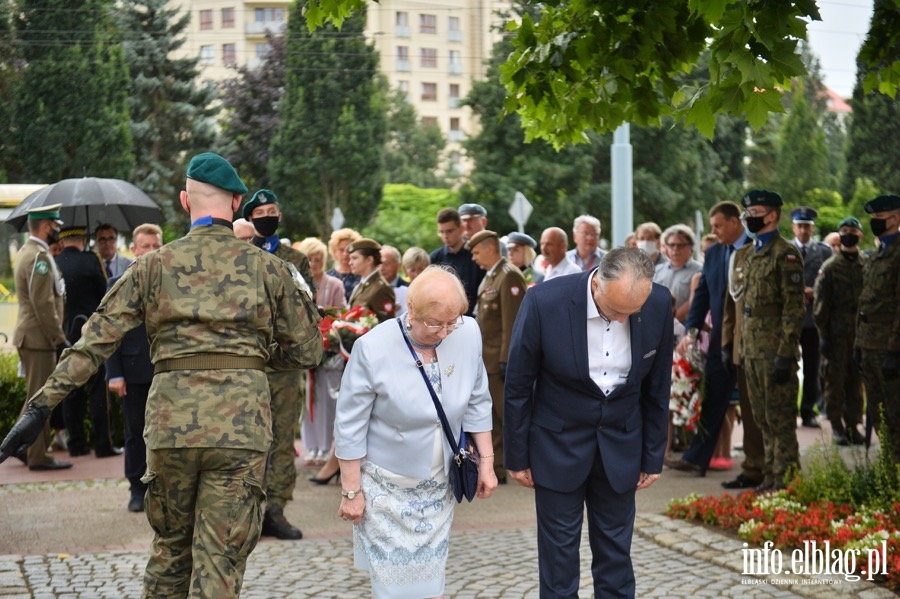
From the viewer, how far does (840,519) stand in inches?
306

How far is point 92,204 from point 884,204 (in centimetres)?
791

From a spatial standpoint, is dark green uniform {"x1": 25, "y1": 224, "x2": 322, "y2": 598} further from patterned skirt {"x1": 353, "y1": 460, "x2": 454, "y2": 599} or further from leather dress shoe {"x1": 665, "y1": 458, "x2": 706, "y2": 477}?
leather dress shoe {"x1": 665, "y1": 458, "x2": 706, "y2": 477}

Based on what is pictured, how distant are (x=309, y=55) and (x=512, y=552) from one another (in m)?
46.7

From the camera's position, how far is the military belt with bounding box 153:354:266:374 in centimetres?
493

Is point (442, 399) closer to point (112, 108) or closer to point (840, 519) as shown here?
point (840, 519)

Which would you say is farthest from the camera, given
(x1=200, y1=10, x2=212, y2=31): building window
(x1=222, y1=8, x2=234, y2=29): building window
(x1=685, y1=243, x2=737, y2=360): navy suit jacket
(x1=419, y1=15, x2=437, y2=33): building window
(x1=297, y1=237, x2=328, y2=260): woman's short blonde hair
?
(x1=419, y1=15, x2=437, y2=33): building window

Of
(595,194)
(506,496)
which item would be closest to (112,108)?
(595,194)

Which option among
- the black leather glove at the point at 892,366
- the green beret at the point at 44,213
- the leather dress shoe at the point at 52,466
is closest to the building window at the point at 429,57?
the green beret at the point at 44,213

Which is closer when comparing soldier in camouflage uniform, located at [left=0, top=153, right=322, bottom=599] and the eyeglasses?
soldier in camouflage uniform, located at [left=0, top=153, right=322, bottom=599]

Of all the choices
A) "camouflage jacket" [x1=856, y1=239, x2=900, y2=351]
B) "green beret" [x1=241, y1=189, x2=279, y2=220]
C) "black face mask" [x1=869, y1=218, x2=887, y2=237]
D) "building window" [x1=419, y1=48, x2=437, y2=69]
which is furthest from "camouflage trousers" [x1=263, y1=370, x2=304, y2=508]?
"building window" [x1=419, y1=48, x2=437, y2=69]

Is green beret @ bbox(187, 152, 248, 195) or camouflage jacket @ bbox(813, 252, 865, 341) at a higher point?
green beret @ bbox(187, 152, 248, 195)

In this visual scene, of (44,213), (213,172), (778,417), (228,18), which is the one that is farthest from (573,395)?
(228,18)

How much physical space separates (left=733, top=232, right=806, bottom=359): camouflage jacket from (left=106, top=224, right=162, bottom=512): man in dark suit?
4.64m

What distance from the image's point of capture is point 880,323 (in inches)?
394
